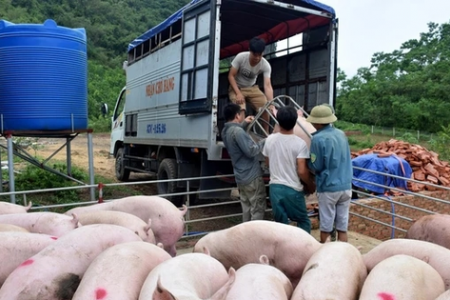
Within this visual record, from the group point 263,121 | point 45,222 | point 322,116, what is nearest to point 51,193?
point 263,121

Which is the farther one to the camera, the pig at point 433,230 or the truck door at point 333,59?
the truck door at point 333,59

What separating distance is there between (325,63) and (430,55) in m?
35.1

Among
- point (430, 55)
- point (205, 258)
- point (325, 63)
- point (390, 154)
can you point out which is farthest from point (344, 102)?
point (205, 258)

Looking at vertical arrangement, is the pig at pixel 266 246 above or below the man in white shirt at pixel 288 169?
below

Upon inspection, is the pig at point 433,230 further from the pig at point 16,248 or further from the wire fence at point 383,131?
the wire fence at point 383,131

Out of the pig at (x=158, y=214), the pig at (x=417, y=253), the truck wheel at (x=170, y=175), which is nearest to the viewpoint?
the pig at (x=417, y=253)

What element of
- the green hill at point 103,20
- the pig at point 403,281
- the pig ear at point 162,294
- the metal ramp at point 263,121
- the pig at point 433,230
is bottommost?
the pig at point 433,230

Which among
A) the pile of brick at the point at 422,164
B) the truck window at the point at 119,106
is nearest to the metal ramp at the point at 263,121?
the pile of brick at the point at 422,164

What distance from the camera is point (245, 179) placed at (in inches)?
207

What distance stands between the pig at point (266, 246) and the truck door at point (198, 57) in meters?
3.56

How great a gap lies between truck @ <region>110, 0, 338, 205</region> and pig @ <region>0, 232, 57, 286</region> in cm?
274

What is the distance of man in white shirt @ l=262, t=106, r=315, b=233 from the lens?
4.61 m

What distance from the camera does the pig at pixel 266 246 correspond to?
296 cm

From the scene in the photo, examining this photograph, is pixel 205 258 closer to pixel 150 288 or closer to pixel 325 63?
pixel 150 288
